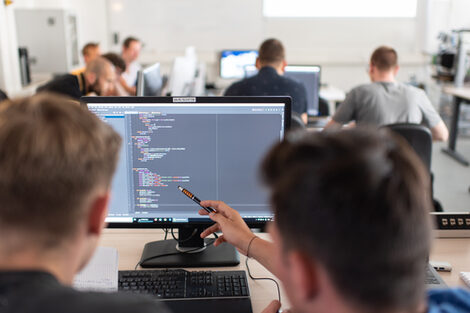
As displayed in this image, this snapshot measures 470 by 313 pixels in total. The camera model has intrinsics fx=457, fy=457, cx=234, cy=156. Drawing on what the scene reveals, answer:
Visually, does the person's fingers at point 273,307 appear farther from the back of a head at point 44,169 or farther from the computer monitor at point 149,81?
the computer monitor at point 149,81

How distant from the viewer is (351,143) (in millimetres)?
584

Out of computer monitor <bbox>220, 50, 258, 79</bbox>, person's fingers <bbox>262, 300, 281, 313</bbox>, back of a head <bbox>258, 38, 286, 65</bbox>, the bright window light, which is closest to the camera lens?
person's fingers <bbox>262, 300, 281, 313</bbox>

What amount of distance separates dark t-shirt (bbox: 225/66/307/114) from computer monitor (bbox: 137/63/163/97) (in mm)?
708

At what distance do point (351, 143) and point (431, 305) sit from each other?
37 centimetres

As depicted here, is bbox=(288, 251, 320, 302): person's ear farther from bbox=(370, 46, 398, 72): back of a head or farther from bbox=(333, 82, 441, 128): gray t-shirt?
bbox=(370, 46, 398, 72): back of a head

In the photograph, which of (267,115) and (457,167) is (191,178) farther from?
(457,167)

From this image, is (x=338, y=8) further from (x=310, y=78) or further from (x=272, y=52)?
(x=272, y=52)

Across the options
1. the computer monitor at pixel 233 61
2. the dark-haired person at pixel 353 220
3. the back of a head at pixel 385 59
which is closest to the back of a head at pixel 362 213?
the dark-haired person at pixel 353 220

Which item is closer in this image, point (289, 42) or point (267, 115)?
point (267, 115)

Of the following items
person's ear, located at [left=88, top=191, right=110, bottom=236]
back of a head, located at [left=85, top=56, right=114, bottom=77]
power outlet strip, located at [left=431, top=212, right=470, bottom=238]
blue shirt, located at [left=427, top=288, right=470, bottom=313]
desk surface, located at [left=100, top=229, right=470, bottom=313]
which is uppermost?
back of a head, located at [left=85, top=56, right=114, bottom=77]

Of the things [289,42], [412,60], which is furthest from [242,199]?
[412,60]

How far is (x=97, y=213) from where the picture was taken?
69 centimetres

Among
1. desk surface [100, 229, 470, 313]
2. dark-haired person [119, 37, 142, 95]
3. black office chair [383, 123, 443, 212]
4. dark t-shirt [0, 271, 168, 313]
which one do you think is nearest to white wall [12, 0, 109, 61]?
dark-haired person [119, 37, 142, 95]

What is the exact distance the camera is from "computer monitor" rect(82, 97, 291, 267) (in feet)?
4.22
